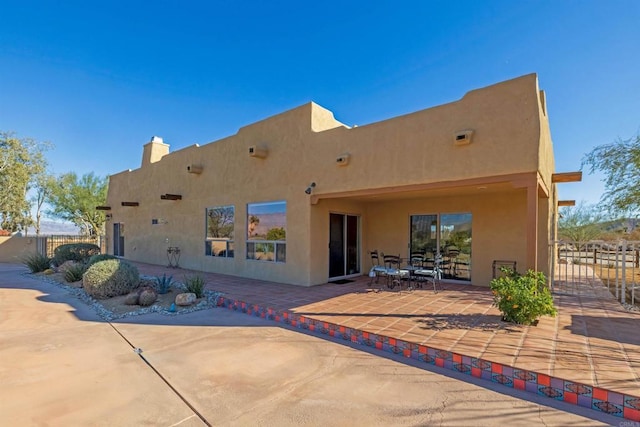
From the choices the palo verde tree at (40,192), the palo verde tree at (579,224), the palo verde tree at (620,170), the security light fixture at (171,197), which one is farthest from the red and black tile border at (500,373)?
the palo verde tree at (40,192)

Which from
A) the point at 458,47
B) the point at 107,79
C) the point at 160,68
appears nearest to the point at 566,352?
the point at 458,47

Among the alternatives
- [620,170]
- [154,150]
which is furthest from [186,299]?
[620,170]

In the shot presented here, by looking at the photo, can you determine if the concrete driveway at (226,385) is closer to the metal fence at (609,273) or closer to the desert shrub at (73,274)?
the desert shrub at (73,274)

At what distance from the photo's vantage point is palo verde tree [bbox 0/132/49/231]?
913 inches

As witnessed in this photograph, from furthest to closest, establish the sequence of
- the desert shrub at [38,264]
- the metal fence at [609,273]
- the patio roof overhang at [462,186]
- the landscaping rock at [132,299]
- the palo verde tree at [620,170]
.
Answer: the desert shrub at [38,264]
the palo verde tree at [620,170]
the landscaping rock at [132,299]
the metal fence at [609,273]
the patio roof overhang at [462,186]

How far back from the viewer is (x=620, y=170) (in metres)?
11.1

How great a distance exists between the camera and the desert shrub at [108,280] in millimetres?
7910

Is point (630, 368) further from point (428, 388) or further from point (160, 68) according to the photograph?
point (160, 68)

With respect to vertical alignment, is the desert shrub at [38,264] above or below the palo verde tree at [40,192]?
below

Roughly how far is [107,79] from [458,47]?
14.2 m

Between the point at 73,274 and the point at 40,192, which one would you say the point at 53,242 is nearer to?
the point at 73,274

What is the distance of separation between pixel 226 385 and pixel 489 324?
4270 millimetres

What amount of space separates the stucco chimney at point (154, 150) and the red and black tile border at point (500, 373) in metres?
14.2

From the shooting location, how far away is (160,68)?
1382 centimetres
